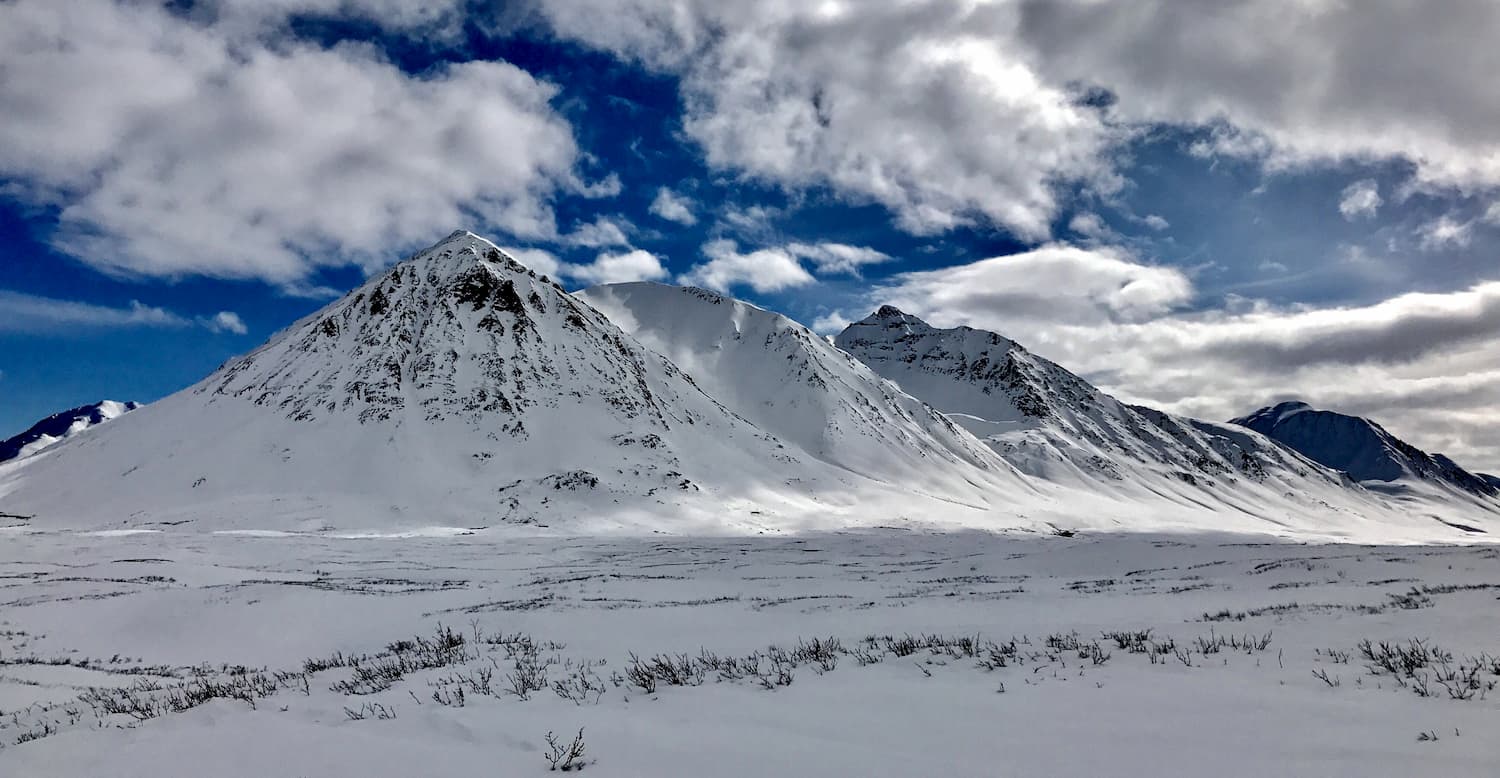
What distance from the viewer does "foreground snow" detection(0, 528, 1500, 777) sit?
5.65m

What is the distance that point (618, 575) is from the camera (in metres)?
29.7

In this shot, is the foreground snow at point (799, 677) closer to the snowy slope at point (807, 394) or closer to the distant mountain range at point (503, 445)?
the distant mountain range at point (503, 445)

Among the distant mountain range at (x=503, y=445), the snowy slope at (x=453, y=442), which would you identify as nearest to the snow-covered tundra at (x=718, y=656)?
the snowy slope at (x=453, y=442)

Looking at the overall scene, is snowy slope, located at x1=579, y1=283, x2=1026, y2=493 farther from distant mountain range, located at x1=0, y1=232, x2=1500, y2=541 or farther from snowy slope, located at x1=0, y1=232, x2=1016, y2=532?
snowy slope, located at x1=0, y1=232, x2=1016, y2=532

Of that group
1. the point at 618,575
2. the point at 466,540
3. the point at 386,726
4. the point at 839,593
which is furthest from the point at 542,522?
the point at 386,726

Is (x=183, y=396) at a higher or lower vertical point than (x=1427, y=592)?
higher

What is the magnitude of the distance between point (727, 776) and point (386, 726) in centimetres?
420

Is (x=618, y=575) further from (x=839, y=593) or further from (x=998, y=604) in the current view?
(x=998, y=604)

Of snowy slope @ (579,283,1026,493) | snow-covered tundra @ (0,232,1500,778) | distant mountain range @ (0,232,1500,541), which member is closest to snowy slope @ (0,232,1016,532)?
distant mountain range @ (0,232,1500,541)

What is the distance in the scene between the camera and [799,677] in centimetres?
889

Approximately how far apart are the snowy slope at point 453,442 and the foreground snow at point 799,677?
178ft

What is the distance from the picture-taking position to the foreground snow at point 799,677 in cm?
565

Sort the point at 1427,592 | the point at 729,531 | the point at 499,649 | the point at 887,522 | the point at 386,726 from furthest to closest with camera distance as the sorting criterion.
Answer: the point at 887,522 → the point at 729,531 → the point at 1427,592 → the point at 499,649 → the point at 386,726

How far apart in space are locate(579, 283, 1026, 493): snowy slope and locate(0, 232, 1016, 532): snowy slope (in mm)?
8728
